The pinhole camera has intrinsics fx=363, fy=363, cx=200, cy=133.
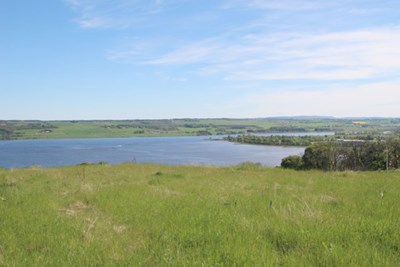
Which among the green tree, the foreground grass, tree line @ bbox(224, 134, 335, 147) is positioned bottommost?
tree line @ bbox(224, 134, 335, 147)

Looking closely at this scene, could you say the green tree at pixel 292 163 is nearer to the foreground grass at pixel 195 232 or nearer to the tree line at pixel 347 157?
the tree line at pixel 347 157

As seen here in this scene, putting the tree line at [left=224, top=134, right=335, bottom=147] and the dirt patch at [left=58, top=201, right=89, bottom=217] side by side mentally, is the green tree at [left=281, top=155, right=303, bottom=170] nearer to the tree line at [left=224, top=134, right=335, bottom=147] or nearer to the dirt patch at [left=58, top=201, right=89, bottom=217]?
the dirt patch at [left=58, top=201, right=89, bottom=217]

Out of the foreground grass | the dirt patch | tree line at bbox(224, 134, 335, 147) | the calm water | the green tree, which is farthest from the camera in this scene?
tree line at bbox(224, 134, 335, 147)

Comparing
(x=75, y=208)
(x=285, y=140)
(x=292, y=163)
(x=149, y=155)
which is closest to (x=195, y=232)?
(x=75, y=208)

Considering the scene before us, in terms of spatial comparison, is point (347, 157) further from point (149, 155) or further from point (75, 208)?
point (149, 155)

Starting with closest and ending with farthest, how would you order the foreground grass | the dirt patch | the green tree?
the foreground grass
the dirt patch
the green tree

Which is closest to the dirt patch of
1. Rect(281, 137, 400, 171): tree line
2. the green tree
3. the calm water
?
Rect(281, 137, 400, 171): tree line

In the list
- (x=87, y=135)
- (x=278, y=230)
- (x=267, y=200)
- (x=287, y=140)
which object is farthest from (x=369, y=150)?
(x=87, y=135)

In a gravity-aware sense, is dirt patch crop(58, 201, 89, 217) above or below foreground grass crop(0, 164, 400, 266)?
below

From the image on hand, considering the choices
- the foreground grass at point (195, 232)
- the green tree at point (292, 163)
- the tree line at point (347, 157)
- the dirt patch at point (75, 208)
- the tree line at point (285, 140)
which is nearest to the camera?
the foreground grass at point (195, 232)

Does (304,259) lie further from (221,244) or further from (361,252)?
(221,244)

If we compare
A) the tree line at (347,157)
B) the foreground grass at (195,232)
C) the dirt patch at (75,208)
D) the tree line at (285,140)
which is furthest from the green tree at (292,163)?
the tree line at (285,140)

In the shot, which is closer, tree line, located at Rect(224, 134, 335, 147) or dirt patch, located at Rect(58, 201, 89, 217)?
dirt patch, located at Rect(58, 201, 89, 217)

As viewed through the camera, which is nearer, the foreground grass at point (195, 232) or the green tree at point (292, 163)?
the foreground grass at point (195, 232)
